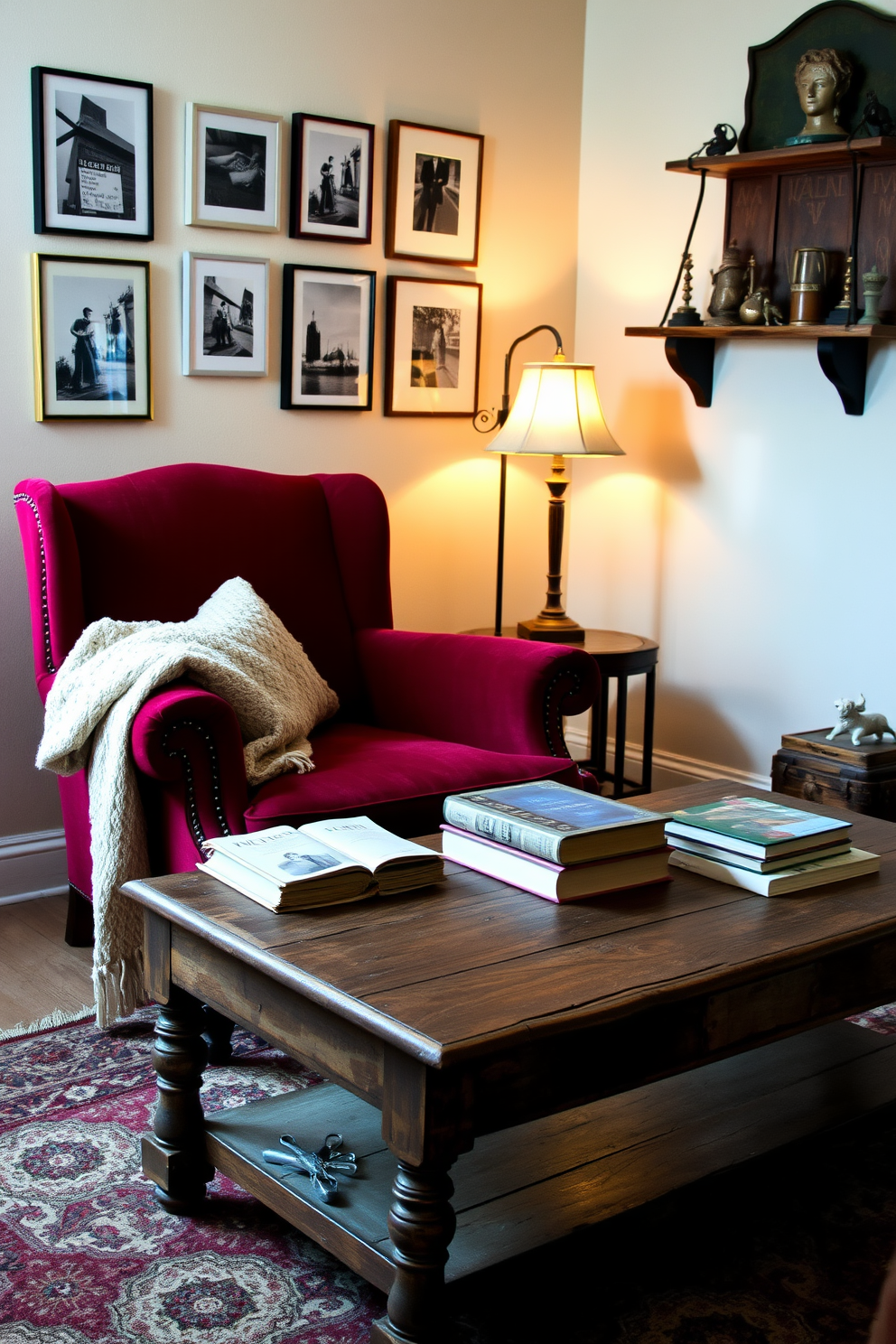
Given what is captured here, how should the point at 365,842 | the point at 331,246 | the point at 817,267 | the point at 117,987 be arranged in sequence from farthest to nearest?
the point at 331,246
the point at 817,267
the point at 117,987
the point at 365,842

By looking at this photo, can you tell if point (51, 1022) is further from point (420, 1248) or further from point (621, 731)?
point (621, 731)

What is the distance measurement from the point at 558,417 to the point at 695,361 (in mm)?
557

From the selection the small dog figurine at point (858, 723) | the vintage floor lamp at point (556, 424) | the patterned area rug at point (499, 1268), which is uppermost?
the vintage floor lamp at point (556, 424)

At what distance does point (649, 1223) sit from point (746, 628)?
2.36 m

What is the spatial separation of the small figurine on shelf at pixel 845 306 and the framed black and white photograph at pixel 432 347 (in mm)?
1073

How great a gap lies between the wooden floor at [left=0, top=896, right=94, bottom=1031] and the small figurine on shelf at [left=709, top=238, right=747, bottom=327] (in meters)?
2.27

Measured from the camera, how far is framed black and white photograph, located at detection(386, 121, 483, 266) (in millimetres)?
3621

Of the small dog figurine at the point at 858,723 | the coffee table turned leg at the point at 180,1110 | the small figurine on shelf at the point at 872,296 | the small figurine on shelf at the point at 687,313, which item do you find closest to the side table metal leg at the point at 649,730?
the small dog figurine at the point at 858,723

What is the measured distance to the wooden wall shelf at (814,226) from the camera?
10.6ft

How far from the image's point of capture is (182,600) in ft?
9.42

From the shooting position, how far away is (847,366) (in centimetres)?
332

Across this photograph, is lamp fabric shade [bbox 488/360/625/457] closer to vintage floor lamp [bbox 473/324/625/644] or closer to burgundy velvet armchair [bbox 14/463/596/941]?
vintage floor lamp [bbox 473/324/625/644]

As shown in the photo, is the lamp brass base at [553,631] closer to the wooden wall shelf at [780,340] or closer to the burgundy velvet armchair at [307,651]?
the burgundy velvet armchair at [307,651]

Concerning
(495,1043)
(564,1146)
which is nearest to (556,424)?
(564,1146)
